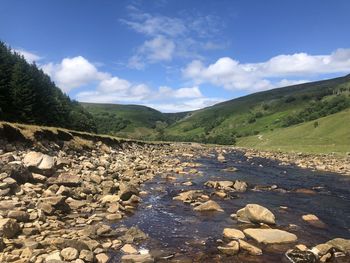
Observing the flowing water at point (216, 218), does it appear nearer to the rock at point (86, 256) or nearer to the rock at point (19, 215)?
the rock at point (86, 256)

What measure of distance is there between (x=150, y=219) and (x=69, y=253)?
737cm

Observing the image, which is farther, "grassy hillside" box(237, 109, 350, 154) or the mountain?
"grassy hillside" box(237, 109, 350, 154)

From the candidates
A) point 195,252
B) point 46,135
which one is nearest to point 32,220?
point 195,252

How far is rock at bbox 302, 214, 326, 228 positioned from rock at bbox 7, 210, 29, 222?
15037 millimetres

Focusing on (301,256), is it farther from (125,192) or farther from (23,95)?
(23,95)

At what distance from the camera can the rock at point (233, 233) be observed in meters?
16.9

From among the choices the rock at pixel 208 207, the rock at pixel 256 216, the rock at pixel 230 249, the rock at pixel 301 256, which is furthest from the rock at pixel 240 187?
the rock at pixel 301 256

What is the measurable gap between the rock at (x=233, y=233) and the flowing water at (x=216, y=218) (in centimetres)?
31

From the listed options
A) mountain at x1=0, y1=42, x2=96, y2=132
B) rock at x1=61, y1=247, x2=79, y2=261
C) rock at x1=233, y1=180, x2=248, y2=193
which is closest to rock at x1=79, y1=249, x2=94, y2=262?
rock at x1=61, y1=247, x2=79, y2=261

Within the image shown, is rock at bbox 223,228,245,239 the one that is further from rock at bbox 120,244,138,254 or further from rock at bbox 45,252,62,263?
rock at bbox 45,252,62,263

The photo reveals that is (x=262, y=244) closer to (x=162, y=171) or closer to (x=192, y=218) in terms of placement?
(x=192, y=218)

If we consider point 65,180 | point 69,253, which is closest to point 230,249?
point 69,253

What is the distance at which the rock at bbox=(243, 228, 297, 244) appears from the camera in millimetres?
16531

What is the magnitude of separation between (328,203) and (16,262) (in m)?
22.5
